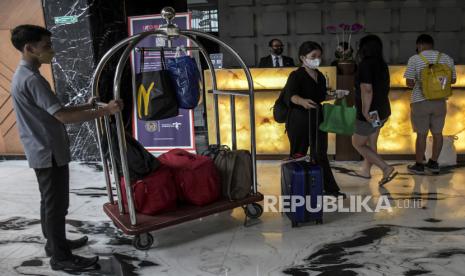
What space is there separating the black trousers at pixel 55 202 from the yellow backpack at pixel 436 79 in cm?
338

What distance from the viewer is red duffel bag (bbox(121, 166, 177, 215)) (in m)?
2.90

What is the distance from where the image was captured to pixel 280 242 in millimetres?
2988

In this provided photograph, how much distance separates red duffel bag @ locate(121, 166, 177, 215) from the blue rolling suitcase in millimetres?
864

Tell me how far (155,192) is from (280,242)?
0.94m

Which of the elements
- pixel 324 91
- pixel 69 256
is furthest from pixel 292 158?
pixel 69 256

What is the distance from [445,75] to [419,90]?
27 centimetres

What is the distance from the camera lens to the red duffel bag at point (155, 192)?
2.90 m

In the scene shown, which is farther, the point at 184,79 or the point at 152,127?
the point at 152,127

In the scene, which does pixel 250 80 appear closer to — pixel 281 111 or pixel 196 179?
pixel 281 111

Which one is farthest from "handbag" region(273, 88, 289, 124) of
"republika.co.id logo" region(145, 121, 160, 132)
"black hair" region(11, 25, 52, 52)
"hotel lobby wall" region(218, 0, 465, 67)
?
"hotel lobby wall" region(218, 0, 465, 67)

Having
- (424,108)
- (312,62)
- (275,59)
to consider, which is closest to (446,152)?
(424,108)

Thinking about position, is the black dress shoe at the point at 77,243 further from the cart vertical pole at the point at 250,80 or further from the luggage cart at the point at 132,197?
the cart vertical pole at the point at 250,80

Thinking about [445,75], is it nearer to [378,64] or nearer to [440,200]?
[378,64]

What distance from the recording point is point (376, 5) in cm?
754
